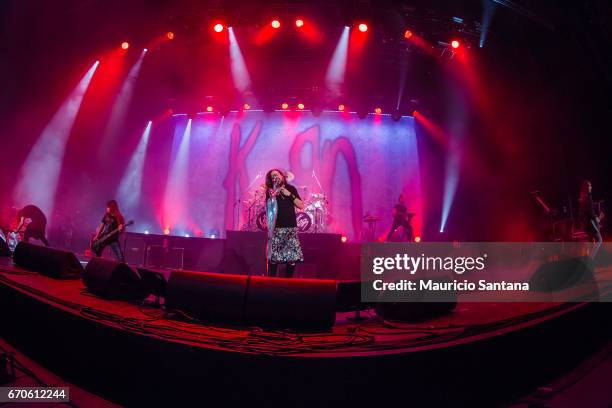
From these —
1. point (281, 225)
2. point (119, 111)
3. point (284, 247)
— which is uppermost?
point (119, 111)

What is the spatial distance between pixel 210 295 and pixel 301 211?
9.66 metres

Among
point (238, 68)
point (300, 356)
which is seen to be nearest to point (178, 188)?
point (238, 68)

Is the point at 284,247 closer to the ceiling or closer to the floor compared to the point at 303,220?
Result: closer to the floor

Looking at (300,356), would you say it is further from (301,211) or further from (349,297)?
(301,211)

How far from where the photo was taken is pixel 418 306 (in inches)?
103

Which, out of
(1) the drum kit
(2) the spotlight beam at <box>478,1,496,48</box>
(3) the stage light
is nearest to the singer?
(2) the spotlight beam at <box>478,1,496,48</box>

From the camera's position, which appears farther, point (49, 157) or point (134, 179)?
point (134, 179)

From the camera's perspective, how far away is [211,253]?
7977 millimetres

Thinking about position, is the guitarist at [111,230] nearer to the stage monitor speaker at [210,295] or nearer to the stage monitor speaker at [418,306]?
the stage monitor speaker at [210,295]

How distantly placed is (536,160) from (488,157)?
1348 millimetres

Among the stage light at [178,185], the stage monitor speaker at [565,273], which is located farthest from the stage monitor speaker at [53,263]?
the stage light at [178,185]

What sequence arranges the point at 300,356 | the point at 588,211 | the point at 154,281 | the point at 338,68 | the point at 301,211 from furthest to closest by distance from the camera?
the point at 301,211 < the point at 338,68 < the point at 588,211 < the point at 154,281 < the point at 300,356

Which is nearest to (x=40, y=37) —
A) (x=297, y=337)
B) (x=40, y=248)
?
(x=40, y=248)

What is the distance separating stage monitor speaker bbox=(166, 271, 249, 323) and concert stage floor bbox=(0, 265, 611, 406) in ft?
0.33
